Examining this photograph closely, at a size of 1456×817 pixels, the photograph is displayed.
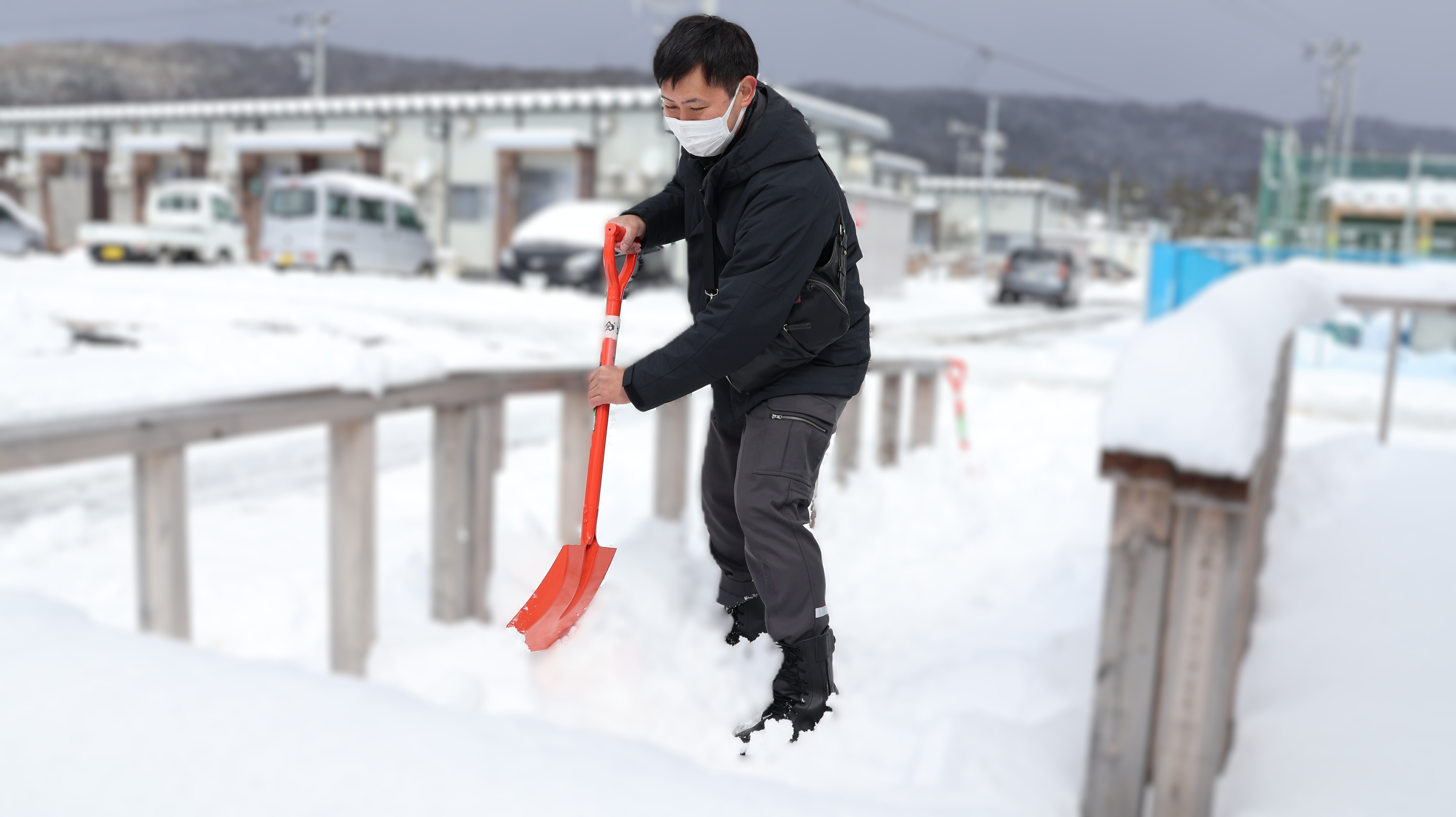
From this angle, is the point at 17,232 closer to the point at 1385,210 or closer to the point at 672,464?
the point at 672,464

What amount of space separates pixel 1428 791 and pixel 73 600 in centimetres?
847

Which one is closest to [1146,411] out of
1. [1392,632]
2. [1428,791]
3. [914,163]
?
[1392,632]

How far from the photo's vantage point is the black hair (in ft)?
1.83

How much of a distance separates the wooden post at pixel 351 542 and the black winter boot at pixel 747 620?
6386 mm

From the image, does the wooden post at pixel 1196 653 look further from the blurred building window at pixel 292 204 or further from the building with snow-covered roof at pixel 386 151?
the blurred building window at pixel 292 204

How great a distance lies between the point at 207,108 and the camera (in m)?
43.0

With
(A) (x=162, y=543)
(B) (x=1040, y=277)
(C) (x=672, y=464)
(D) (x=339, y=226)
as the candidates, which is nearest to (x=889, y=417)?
(C) (x=672, y=464)

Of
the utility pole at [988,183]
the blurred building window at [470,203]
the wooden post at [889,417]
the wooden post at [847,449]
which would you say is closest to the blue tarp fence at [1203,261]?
the utility pole at [988,183]

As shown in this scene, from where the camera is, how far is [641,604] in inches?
314

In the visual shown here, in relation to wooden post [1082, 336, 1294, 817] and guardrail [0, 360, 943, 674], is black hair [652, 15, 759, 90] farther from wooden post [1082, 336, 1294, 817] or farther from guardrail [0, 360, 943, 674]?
wooden post [1082, 336, 1294, 817]

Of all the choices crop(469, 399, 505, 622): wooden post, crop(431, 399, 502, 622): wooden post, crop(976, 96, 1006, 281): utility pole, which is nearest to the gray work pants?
crop(976, 96, 1006, 281): utility pole

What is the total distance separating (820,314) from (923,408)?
43.9 feet

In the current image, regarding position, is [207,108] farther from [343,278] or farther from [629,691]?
[629,691]

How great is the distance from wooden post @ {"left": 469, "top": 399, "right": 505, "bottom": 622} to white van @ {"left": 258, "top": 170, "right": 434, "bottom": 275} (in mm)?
21044
